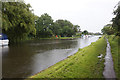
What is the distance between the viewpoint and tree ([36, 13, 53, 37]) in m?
48.2

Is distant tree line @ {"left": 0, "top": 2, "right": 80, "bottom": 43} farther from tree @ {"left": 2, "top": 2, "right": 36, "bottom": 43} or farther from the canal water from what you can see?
the canal water

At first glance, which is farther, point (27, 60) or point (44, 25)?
point (44, 25)

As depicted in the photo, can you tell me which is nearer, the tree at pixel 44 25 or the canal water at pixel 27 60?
the canal water at pixel 27 60

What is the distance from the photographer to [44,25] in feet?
159

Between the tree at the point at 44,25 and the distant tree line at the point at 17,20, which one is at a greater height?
the tree at the point at 44,25

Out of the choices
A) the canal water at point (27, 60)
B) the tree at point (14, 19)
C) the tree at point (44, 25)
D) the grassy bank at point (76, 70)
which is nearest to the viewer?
the grassy bank at point (76, 70)

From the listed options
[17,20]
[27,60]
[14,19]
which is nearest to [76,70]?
[27,60]

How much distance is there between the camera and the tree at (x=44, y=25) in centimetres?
4825

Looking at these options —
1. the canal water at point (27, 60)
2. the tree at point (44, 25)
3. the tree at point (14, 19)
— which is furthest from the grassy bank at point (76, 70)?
the tree at point (44, 25)

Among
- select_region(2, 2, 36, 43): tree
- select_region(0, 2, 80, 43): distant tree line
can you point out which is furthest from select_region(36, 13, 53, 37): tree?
select_region(2, 2, 36, 43): tree

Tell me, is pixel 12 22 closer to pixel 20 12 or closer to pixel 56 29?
pixel 20 12

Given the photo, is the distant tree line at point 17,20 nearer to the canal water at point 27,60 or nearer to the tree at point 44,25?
the canal water at point 27,60

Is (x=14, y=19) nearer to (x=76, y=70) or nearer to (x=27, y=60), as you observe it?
(x=27, y=60)

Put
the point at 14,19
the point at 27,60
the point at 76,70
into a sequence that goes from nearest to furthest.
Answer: the point at 76,70, the point at 27,60, the point at 14,19
